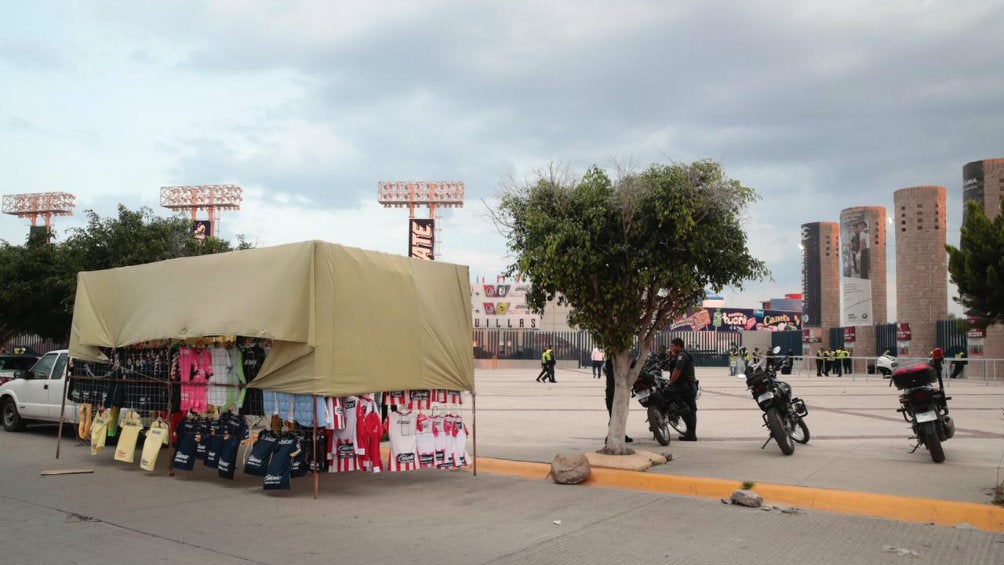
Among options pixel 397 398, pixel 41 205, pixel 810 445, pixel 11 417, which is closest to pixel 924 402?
pixel 810 445

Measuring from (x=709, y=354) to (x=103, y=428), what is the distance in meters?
48.5

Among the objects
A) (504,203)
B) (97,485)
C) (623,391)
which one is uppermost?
(504,203)

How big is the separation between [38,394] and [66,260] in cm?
870

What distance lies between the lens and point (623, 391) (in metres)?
10.4

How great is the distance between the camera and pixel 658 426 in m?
11.8

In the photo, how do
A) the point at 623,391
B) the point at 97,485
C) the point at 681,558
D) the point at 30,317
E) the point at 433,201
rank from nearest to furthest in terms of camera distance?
1. the point at 681,558
2. the point at 97,485
3. the point at 623,391
4. the point at 30,317
5. the point at 433,201

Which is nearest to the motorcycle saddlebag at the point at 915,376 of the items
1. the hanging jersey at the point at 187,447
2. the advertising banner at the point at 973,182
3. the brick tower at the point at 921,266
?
the hanging jersey at the point at 187,447

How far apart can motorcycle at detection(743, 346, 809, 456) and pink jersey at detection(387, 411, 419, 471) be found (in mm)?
4868

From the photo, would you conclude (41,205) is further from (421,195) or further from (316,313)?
(316,313)

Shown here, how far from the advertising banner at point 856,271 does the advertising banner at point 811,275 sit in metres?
10.5

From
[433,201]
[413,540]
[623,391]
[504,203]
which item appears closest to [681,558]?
[413,540]

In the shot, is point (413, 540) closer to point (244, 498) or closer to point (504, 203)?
point (244, 498)

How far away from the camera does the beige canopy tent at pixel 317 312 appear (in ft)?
27.8

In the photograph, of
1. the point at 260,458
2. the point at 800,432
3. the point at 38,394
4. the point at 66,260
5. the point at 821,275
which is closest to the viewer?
the point at 260,458
